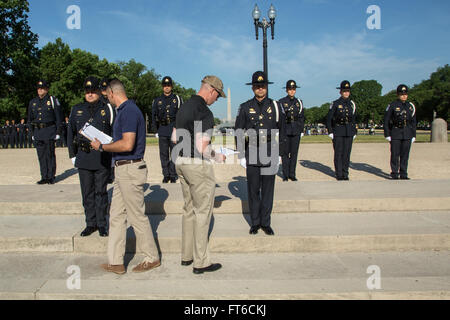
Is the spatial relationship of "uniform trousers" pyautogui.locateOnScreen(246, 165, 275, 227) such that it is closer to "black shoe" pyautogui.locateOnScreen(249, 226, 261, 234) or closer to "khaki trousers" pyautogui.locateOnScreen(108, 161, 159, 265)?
"black shoe" pyautogui.locateOnScreen(249, 226, 261, 234)

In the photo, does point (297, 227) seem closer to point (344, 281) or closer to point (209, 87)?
point (344, 281)

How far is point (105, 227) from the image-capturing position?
4.74 m

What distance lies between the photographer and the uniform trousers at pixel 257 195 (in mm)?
4797

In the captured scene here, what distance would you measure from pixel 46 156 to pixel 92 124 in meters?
4.34

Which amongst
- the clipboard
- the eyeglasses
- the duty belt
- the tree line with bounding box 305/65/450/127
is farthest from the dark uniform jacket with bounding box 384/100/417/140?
the tree line with bounding box 305/65/450/127

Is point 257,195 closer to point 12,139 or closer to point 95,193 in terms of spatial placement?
point 95,193

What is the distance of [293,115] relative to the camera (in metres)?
8.63

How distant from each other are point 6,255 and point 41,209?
1375mm

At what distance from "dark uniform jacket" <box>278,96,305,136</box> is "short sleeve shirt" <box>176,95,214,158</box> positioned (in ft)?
16.9

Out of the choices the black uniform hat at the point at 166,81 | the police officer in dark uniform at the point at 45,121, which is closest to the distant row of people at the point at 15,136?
the police officer in dark uniform at the point at 45,121

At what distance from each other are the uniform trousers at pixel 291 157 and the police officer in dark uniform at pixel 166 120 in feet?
9.06

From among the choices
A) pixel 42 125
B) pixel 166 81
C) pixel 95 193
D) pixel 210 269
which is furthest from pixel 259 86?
pixel 42 125

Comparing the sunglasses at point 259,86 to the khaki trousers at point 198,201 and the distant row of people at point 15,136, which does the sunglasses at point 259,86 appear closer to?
the khaki trousers at point 198,201
